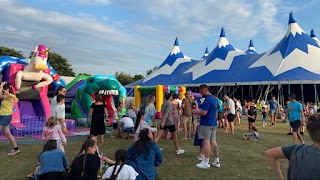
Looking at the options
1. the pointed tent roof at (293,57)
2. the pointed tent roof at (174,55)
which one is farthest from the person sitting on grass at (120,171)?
the pointed tent roof at (174,55)

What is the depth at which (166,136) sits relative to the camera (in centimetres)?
791

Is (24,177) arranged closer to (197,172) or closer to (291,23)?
(197,172)

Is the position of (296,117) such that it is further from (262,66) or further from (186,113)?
(262,66)

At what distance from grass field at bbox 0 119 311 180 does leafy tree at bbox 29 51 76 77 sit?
130ft

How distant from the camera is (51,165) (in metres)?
3.43

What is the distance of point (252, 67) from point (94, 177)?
1670 cm

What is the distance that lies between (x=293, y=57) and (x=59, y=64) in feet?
119

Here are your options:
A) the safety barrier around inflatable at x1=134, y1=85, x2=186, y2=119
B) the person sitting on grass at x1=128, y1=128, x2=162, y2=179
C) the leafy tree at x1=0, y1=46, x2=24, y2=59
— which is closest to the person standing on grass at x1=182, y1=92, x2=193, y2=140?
the person sitting on grass at x1=128, y1=128, x2=162, y2=179

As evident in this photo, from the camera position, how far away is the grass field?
4.58m

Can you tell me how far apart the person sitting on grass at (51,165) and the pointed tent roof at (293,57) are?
14.7 m

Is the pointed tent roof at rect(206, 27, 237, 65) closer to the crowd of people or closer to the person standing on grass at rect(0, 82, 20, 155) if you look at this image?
the crowd of people

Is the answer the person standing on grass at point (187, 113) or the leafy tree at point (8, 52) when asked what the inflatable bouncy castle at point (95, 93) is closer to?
the person standing on grass at point (187, 113)

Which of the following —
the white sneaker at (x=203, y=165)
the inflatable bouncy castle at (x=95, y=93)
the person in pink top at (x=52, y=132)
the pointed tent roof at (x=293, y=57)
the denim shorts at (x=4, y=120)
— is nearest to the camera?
the person in pink top at (x=52, y=132)

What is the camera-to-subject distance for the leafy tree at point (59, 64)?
44.4 m
